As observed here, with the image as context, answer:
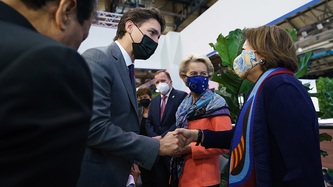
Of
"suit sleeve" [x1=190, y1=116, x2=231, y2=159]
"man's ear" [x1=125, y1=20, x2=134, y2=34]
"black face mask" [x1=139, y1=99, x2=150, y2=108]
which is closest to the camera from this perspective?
"man's ear" [x1=125, y1=20, x2=134, y2=34]

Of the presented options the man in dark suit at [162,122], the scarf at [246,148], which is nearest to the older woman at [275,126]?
the scarf at [246,148]

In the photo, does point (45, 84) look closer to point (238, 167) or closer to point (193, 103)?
point (238, 167)

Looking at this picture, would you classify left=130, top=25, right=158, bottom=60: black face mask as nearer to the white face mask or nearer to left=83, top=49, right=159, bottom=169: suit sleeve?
left=83, top=49, right=159, bottom=169: suit sleeve

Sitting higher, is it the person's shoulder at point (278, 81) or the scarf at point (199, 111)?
the person's shoulder at point (278, 81)

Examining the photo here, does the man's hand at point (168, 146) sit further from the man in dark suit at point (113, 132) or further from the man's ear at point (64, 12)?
the man's ear at point (64, 12)

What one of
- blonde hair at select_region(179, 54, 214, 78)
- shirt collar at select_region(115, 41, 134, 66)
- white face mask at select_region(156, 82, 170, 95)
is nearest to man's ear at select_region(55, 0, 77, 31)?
shirt collar at select_region(115, 41, 134, 66)

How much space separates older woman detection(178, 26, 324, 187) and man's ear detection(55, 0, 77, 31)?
818mm

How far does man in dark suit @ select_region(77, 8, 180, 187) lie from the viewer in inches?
41.9

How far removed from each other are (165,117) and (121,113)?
149 cm

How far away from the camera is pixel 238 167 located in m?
1.19

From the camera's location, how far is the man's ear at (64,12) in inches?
20.7

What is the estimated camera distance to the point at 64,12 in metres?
0.54

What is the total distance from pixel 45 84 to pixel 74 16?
0.27 metres

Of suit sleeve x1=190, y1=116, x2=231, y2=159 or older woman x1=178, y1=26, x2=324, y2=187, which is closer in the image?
older woman x1=178, y1=26, x2=324, y2=187
